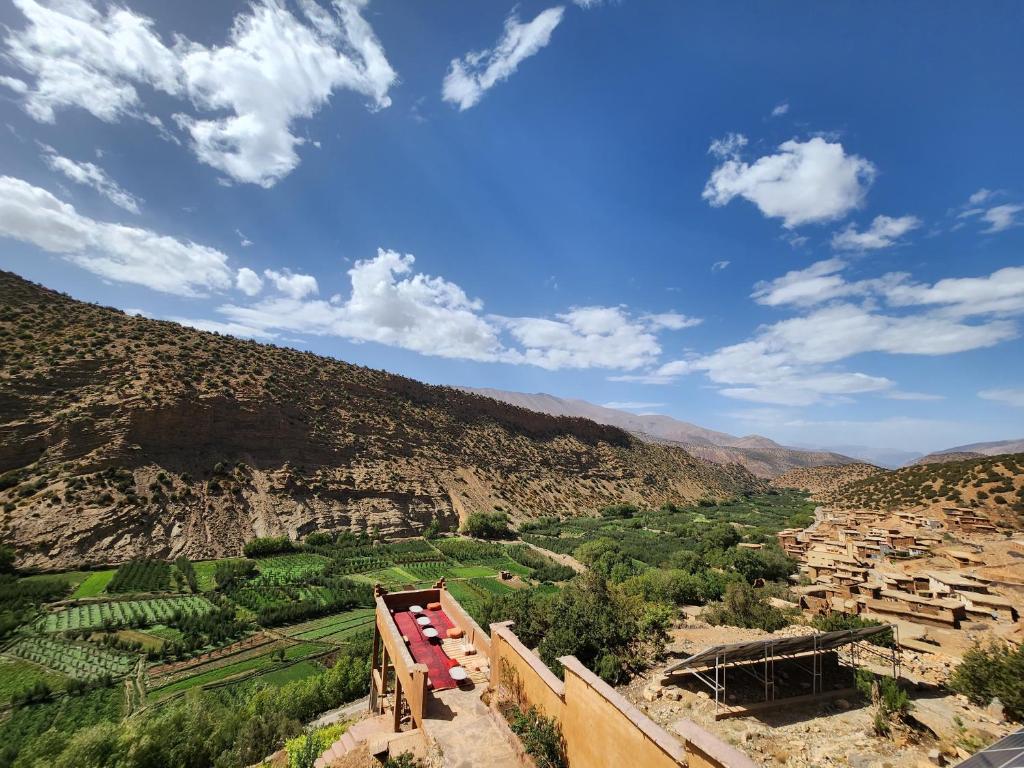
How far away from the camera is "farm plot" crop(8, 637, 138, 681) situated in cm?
1772

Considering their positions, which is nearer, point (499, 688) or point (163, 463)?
point (499, 688)

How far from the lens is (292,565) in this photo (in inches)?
1277

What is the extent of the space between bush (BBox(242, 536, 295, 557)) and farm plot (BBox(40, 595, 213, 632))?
8.88 metres

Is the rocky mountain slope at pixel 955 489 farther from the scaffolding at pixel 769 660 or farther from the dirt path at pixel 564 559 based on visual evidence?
the scaffolding at pixel 769 660

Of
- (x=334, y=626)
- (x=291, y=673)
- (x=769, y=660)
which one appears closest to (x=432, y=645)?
(x=769, y=660)

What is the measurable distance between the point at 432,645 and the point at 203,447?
1438 inches

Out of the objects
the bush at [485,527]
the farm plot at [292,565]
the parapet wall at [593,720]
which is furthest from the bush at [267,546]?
the parapet wall at [593,720]

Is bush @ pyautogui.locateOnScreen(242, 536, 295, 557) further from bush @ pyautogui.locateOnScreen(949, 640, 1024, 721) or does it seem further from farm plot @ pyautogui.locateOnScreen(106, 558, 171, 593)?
bush @ pyautogui.locateOnScreen(949, 640, 1024, 721)

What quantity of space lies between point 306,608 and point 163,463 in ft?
69.1

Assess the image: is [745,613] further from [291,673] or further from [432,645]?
[291,673]

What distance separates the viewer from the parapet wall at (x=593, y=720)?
17.1 ft

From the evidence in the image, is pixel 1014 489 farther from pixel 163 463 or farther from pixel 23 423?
pixel 23 423

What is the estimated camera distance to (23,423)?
3122 centimetres

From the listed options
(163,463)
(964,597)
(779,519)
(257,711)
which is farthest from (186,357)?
(779,519)
